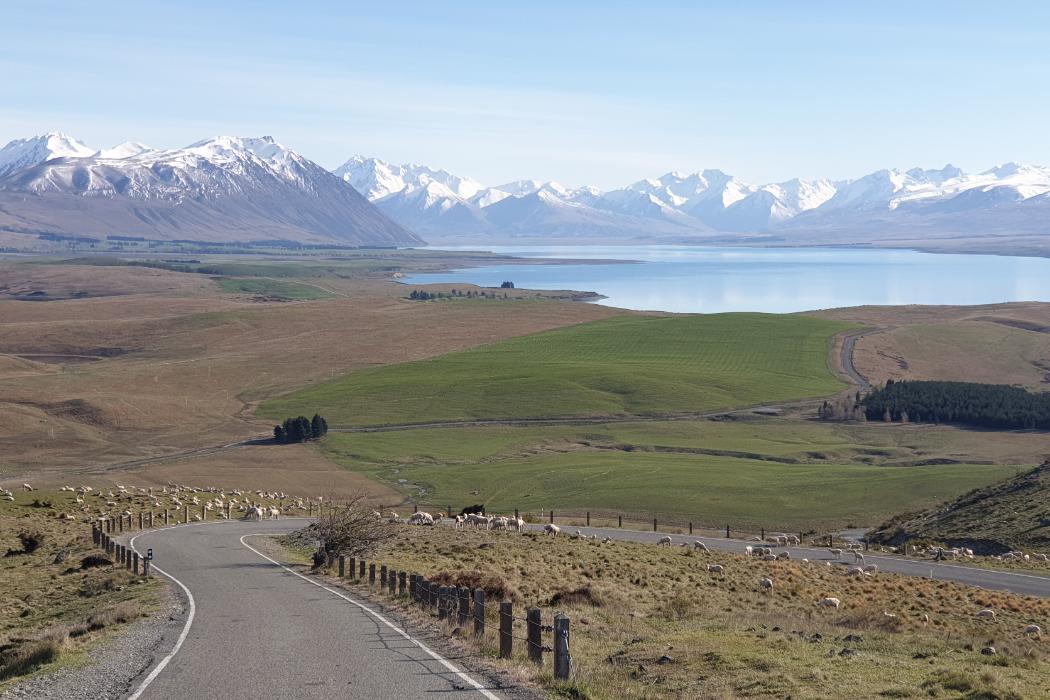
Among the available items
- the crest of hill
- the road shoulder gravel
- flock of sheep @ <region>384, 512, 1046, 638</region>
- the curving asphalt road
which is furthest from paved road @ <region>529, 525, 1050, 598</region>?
the road shoulder gravel

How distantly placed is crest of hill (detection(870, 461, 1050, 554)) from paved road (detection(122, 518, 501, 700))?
26517mm

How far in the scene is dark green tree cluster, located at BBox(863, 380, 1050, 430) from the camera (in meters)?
83.8

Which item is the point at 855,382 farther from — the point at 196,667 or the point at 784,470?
the point at 196,667

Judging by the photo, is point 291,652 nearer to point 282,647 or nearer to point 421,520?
point 282,647

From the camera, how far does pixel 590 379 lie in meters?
102

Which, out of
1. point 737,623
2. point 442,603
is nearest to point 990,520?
point 737,623

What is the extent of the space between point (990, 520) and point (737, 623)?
27.3 metres

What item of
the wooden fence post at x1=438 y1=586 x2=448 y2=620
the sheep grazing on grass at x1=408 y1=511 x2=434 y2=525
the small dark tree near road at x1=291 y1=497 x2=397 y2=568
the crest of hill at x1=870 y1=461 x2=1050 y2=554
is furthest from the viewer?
the sheep grazing on grass at x1=408 y1=511 x2=434 y2=525

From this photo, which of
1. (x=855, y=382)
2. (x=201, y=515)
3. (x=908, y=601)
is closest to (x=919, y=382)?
(x=855, y=382)

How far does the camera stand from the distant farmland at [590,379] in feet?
305

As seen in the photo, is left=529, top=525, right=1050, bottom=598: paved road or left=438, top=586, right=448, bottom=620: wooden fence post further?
left=529, top=525, right=1050, bottom=598: paved road

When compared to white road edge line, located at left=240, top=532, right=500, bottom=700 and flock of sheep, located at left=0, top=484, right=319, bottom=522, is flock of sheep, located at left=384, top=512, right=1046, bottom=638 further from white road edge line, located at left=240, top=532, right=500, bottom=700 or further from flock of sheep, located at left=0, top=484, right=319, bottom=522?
flock of sheep, located at left=0, top=484, right=319, bottom=522

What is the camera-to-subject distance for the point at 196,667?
1554 centimetres

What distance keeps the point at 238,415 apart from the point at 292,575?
2592 inches
